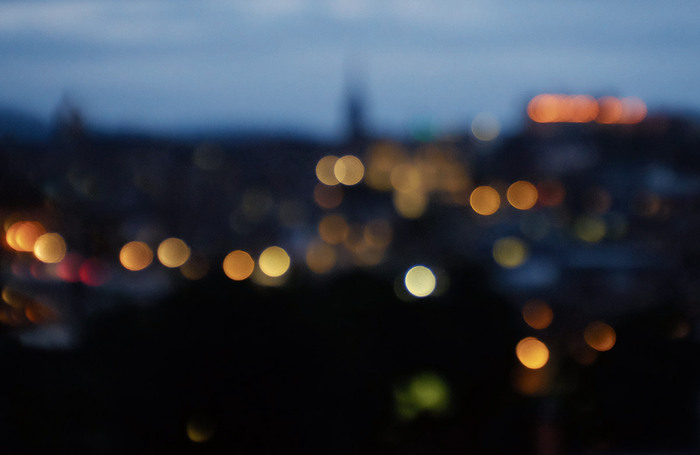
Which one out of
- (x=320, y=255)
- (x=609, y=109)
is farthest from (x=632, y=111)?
(x=320, y=255)

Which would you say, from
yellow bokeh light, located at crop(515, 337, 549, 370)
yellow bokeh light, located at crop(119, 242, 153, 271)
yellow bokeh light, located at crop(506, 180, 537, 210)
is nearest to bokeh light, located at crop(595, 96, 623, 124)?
yellow bokeh light, located at crop(506, 180, 537, 210)

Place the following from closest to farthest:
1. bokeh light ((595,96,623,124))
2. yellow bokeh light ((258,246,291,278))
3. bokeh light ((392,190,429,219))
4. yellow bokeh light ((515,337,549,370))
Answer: yellow bokeh light ((515,337,549,370))
yellow bokeh light ((258,246,291,278))
bokeh light ((392,190,429,219))
bokeh light ((595,96,623,124))

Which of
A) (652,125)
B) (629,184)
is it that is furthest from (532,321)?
(652,125)

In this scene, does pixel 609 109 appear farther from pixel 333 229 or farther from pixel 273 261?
pixel 273 261

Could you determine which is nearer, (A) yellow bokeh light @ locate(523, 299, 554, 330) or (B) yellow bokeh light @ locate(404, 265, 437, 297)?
(B) yellow bokeh light @ locate(404, 265, 437, 297)

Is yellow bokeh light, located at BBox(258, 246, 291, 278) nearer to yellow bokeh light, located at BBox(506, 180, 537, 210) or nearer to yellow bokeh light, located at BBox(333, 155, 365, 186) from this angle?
yellow bokeh light, located at BBox(506, 180, 537, 210)

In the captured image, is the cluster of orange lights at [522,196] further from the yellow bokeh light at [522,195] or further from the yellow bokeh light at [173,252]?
the yellow bokeh light at [173,252]

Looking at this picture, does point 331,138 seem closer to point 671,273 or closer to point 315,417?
point 671,273

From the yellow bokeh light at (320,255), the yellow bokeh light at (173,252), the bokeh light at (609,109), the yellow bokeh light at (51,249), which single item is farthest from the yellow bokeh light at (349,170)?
the yellow bokeh light at (51,249)
